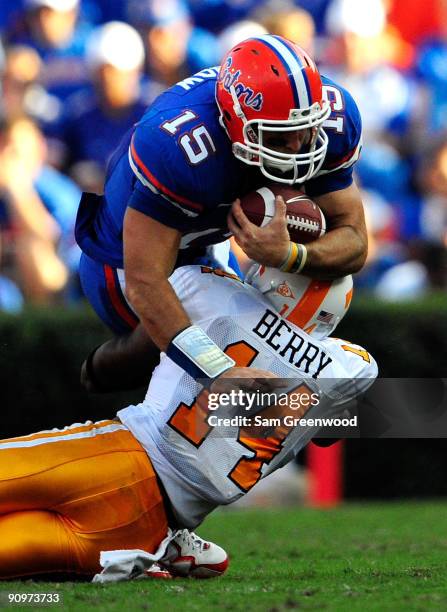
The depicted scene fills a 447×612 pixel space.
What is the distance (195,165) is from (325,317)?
2.99ft

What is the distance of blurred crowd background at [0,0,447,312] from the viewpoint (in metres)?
9.47

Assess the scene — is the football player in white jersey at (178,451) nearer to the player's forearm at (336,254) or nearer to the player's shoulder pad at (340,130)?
the player's forearm at (336,254)

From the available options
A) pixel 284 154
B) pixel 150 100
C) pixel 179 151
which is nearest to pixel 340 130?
pixel 284 154

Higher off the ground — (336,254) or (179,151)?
(179,151)

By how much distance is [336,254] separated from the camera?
5.05 meters

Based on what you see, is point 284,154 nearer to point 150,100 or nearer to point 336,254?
point 336,254

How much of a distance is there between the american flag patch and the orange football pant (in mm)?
928

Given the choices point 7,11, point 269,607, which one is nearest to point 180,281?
point 269,607

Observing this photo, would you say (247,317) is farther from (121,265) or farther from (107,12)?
(107,12)

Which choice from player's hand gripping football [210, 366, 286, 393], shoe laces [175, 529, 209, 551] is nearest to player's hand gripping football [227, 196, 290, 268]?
player's hand gripping football [210, 366, 286, 393]

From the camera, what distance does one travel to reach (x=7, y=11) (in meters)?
11.5

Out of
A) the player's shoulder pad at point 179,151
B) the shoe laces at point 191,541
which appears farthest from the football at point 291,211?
the shoe laces at point 191,541

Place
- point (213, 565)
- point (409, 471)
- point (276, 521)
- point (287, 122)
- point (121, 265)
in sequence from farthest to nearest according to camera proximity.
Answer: point (409, 471)
point (276, 521)
point (121, 265)
point (213, 565)
point (287, 122)

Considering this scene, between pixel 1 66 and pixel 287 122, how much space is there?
6.14 metres
